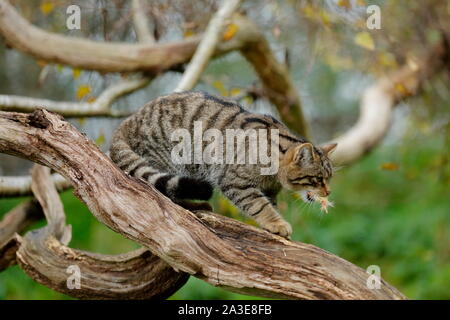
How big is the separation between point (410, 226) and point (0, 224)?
5224 millimetres

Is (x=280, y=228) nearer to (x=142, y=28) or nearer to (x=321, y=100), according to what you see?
(x=142, y=28)

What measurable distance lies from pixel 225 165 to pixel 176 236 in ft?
3.09

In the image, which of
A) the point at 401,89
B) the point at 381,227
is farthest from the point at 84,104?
the point at 381,227

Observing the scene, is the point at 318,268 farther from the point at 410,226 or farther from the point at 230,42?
the point at 410,226

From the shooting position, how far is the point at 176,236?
2.95m

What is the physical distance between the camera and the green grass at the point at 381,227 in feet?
21.4

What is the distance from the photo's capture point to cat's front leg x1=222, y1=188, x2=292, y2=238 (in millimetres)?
3527

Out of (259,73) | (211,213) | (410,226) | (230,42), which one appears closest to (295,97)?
(259,73)

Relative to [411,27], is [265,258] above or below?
below

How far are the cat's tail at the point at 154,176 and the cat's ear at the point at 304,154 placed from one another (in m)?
0.66

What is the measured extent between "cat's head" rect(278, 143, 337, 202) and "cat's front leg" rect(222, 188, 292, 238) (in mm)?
202

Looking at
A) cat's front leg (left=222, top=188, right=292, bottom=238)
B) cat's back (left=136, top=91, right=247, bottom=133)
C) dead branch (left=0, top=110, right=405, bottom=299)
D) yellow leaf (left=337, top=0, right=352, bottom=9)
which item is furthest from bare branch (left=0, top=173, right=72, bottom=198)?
yellow leaf (left=337, top=0, right=352, bottom=9)

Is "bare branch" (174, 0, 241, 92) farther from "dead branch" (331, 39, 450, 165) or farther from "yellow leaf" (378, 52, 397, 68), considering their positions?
"dead branch" (331, 39, 450, 165)

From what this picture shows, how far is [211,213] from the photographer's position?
3.38m
